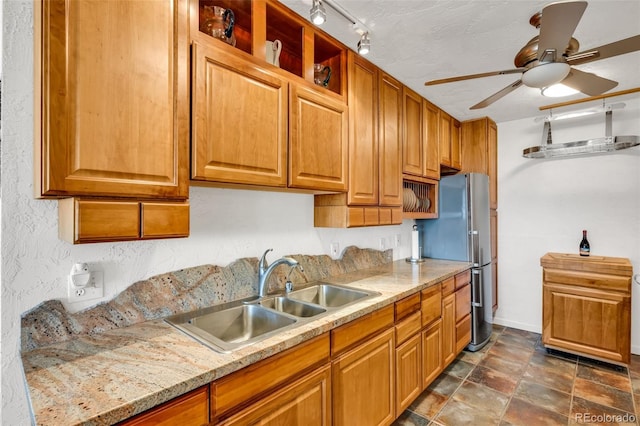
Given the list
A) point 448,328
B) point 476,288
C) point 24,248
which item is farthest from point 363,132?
point 476,288

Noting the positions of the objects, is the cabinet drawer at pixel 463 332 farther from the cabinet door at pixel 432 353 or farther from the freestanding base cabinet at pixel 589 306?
the freestanding base cabinet at pixel 589 306

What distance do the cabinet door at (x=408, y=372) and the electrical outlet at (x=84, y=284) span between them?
1.63 m

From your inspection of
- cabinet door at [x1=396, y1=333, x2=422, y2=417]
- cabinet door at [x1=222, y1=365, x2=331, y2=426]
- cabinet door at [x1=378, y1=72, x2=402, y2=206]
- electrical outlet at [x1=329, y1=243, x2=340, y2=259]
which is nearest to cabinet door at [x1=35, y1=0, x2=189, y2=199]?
cabinet door at [x1=222, y1=365, x2=331, y2=426]

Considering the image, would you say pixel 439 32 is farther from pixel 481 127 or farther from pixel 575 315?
pixel 575 315

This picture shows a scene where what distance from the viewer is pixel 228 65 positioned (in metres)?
1.39

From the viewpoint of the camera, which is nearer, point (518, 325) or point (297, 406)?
point (297, 406)

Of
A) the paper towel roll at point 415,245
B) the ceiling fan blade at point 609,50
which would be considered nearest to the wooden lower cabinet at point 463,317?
the paper towel roll at point 415,245

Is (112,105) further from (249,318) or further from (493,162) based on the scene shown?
(493,162)

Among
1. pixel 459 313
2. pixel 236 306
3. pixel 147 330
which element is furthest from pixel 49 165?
pixel 459 313

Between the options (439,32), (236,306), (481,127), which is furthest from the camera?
(481,127)

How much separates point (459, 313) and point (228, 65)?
2.66 m

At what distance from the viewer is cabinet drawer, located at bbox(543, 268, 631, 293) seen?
8.74ft

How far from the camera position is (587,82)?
5.86 ft

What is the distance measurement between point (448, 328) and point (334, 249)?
1.18 metres
